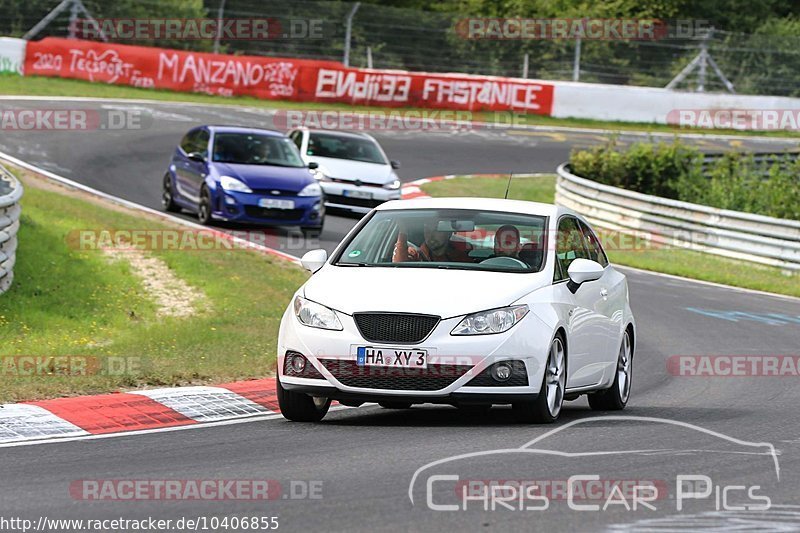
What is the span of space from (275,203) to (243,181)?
0.61m

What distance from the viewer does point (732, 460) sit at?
8.26 meters

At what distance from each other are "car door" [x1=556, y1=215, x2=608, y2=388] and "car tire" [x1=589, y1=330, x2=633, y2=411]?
14.3 inches

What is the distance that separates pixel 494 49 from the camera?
47188 mm

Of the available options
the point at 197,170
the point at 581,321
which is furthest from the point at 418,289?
the point at 197,170

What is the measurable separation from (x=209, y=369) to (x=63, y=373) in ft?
4.01

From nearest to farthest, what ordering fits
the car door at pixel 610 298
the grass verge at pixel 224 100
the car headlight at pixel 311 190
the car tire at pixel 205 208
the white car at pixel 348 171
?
the car door at pixel 610 298, the car headlight at pixel 311 190, the car tire at pixel 205 208, the white car at pixel 348 171, the grass verge at pixel 224 100

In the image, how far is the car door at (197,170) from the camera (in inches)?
930

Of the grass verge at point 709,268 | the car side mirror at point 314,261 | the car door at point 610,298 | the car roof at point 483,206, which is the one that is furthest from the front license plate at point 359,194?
the car side mirror at point 314,261

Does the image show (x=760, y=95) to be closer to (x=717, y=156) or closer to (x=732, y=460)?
(x=717, y=156)

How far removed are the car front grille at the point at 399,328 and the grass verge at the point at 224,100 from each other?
3015 cm

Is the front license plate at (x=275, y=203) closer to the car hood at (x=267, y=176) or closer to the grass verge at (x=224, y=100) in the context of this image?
the car hood at (x=267, y=176)

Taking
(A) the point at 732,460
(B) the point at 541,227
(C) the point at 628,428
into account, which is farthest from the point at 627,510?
(B) the point at 541,227

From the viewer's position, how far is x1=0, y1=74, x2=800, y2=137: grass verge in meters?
39.4

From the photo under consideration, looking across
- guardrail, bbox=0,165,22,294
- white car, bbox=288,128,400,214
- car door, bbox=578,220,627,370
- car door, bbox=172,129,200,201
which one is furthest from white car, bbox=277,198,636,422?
white car, bbox=288,128,400,214
